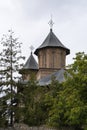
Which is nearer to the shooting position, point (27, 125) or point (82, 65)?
point (82, 65)

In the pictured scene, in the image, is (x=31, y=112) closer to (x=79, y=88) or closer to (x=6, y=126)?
(x=6, y=126)

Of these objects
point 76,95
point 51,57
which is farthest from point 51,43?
point 76,95

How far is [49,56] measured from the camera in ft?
185

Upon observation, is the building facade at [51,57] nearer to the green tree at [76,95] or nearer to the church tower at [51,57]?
the church tower at [51,57]

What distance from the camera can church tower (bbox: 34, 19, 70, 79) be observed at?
56.5 m

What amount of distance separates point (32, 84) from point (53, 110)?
3.18m

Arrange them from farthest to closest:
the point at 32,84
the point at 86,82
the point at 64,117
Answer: the point at 32,84
the point at 64,117
the point at 86,82

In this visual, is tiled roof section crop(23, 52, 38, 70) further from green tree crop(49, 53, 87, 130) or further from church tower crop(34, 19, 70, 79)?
green tree crop(49, 53, 87, 130)

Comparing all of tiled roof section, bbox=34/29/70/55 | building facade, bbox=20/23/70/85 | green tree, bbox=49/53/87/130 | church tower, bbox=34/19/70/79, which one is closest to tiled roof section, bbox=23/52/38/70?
tiled roof section, bbox=34/29/70/55

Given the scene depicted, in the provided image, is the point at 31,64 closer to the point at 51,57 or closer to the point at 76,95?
the point at 51,57

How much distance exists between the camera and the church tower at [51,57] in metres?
56.5

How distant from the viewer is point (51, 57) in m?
56.6

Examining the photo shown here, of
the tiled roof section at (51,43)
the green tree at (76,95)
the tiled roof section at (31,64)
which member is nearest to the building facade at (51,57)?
the tiled roof section at (51,43)

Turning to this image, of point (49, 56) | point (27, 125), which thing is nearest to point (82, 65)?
point (27, 125)
